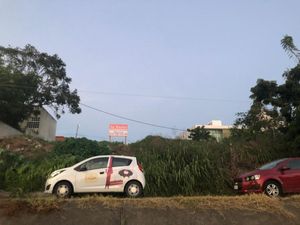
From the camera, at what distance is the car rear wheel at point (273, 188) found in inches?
548

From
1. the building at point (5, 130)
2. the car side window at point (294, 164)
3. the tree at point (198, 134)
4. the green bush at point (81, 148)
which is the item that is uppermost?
the tree at point (198, 134)

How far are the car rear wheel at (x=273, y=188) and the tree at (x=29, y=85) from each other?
68.0ft

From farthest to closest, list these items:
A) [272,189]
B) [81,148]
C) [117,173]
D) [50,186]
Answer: [81,148]
[272,189]
[117,173]
[50,186]

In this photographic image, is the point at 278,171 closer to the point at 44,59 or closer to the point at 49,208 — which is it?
the point at 49,208

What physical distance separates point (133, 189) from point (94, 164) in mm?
1686

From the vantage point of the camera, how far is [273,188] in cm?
1402

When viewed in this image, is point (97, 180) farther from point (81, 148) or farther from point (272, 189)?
point (81, 148)

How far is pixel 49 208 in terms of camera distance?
891 cm

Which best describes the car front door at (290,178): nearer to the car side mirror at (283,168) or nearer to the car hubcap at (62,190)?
the car side mirror at (283,168)

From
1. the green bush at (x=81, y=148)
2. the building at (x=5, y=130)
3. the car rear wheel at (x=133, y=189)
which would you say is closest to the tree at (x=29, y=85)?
the building at (x=5, y=130)

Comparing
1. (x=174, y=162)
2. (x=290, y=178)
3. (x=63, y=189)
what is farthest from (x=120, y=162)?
(x=290, y=178)

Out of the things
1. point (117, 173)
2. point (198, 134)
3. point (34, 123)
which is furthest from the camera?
point (198, 134)

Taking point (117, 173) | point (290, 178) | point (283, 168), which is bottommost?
point (290, 178)

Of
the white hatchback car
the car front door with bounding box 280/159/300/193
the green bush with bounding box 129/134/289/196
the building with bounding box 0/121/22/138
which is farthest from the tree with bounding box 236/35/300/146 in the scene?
the building with bounding box 0/121/22/138
